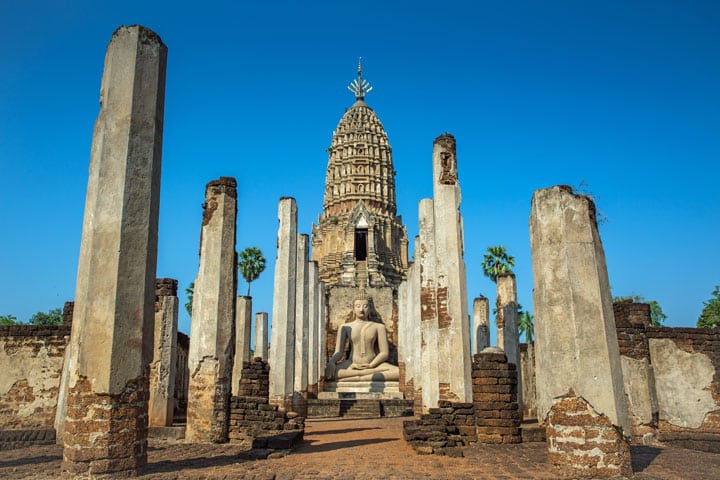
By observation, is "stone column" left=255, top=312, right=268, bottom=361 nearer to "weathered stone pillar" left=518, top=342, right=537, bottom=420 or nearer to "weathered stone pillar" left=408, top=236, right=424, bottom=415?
"weathered stone pillar" left=408, top=236, right=424, bottom=415

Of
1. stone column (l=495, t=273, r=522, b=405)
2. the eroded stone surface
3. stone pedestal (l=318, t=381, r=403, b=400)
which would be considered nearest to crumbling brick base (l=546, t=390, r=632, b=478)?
the eroded stone surface

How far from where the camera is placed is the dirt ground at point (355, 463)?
700 centimetres

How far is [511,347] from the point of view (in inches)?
719

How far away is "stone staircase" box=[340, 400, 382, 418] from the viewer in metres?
20.0

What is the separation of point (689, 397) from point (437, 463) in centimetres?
913

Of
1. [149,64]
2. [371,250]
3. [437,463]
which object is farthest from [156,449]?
[371,250]

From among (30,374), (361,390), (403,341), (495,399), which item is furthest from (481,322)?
(30,374)

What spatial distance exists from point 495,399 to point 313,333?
13.2m

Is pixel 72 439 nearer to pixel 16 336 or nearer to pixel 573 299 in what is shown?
pixel 573 299

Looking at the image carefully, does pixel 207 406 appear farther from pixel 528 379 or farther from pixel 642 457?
pixel 528 379

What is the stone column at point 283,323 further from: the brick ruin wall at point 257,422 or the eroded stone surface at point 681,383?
the eroded stone surface at point 681,383

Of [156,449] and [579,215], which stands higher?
[579,215]

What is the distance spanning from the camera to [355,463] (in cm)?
829

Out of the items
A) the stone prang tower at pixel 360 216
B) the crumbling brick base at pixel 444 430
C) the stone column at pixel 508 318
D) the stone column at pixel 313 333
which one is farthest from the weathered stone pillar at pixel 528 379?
the stone prang tower at pixel 360 216
